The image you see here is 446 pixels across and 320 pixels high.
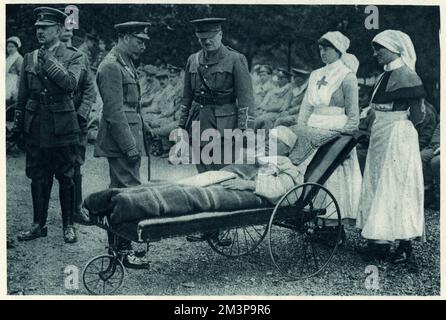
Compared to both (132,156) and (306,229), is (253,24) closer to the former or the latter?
(132,156)

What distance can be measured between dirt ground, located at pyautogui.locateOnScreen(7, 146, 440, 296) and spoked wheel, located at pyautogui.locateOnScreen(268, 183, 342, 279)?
0.11 m

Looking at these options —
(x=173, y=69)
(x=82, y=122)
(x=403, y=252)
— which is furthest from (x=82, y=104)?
(x=403, y=252)

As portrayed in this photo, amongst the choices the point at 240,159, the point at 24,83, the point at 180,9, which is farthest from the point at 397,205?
the point at 24,83

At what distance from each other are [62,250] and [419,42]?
11.5ft

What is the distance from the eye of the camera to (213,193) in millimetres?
4625

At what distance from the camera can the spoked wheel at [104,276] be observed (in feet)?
15.0

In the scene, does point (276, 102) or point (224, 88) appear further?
point (276, 102)

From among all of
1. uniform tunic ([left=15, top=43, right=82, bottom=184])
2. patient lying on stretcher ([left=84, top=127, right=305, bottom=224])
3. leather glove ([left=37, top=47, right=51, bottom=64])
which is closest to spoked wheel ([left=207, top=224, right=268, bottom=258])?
patient lying on stretcher ([left=84, top=127, right=305, bottom=224])

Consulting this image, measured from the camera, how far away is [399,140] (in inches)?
205

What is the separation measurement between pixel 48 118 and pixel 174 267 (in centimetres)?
162

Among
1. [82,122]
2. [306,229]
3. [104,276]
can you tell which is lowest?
[104,276]

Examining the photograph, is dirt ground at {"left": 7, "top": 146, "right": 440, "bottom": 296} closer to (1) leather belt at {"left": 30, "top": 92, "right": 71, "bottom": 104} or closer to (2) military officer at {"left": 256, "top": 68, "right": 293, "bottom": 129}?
(1) leather belt at {"left": 30, "top": 92, "right": 71, "bottom": 104}

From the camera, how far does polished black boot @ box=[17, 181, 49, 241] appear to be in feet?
17.4

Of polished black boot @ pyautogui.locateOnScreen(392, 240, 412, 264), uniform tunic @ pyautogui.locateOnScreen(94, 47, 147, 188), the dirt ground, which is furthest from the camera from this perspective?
polished black boot @ pyautogui.locateOnScreen(392, 240, 412, 264)
